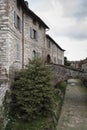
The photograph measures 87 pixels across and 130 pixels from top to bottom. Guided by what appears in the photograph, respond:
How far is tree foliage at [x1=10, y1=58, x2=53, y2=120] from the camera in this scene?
19.2 meters

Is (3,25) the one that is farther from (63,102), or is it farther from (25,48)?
(63,102)

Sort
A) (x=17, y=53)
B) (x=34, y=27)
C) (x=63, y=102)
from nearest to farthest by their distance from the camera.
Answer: (x=17, y=53)
(x=34, y=27)
(x=63, y=102)

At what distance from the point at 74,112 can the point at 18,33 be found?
32.8 ft

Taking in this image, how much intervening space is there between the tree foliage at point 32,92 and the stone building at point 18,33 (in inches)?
62.8

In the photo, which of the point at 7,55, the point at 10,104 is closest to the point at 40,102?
the point at 10,104

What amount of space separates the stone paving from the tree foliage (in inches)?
114

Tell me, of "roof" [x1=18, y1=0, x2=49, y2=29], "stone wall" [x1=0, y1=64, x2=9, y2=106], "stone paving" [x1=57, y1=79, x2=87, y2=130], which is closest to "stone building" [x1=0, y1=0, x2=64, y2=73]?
"roof" [x1=18, y1=0, x2=49, y2=29]

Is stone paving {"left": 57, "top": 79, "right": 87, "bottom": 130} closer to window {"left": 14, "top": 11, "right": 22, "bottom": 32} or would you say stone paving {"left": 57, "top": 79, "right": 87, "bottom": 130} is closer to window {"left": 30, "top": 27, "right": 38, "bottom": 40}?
window {"left": 30, "top": 27, "right": 38, "bottom": 40}

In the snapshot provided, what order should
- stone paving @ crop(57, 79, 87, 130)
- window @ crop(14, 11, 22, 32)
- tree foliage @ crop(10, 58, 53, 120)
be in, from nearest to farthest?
tree foliage @ crop(10, 58, 53, 120) → window @ crop(14, 11, 22, 32) → stone paving @ crop(57, 79, 87, 130)

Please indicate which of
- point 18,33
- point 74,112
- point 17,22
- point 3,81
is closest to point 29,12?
point 17,22

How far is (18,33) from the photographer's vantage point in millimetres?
22078

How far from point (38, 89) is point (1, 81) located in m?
3.04

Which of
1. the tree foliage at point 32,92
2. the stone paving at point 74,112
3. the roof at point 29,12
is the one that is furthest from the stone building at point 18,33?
the stone paving at point 74,112

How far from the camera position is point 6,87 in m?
18.7
